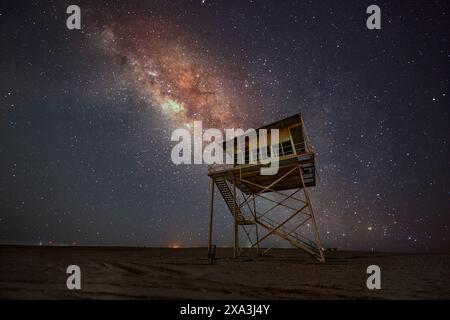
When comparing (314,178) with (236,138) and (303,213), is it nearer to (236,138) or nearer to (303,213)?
(303,213)

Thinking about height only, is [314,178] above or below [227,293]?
above

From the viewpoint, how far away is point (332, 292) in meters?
6.45

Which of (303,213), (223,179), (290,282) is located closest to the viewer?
(290,282)

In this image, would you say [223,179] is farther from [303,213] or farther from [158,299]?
[158,299]
